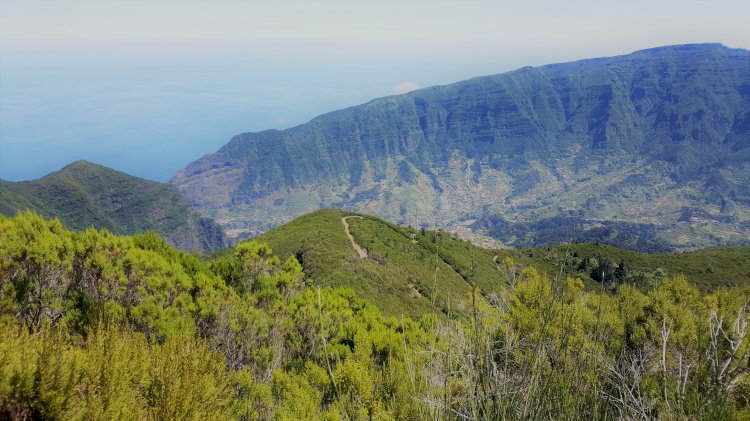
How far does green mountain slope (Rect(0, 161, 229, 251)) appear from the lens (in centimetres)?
13700

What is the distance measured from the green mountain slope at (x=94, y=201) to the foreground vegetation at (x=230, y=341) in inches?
5144

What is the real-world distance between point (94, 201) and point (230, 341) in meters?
184

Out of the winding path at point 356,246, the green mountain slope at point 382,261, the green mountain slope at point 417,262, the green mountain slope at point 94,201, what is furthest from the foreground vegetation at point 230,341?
the green mountain slope at point 94,201

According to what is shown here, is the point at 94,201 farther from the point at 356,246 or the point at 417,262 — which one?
the point at 417,262

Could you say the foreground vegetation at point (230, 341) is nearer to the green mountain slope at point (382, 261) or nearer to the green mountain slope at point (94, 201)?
the green mountain slope at point (382, 261)

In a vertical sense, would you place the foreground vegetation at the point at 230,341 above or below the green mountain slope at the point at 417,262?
above

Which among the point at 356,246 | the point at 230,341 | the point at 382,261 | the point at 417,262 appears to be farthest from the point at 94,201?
the point at 230,341

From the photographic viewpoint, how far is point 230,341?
15.6 metres

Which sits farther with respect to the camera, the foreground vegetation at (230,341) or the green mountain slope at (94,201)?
the green mountain slope at (94,201)

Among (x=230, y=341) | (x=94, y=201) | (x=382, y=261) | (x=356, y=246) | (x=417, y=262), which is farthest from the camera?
(x=94, y=201)

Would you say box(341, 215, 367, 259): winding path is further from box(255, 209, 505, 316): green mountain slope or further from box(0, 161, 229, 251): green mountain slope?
box(0, 161, 229, 251): green mountain slope

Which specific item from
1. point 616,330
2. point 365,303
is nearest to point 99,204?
point 365,303

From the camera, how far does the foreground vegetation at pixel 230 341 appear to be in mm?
5750

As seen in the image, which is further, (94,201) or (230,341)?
(94,201)
